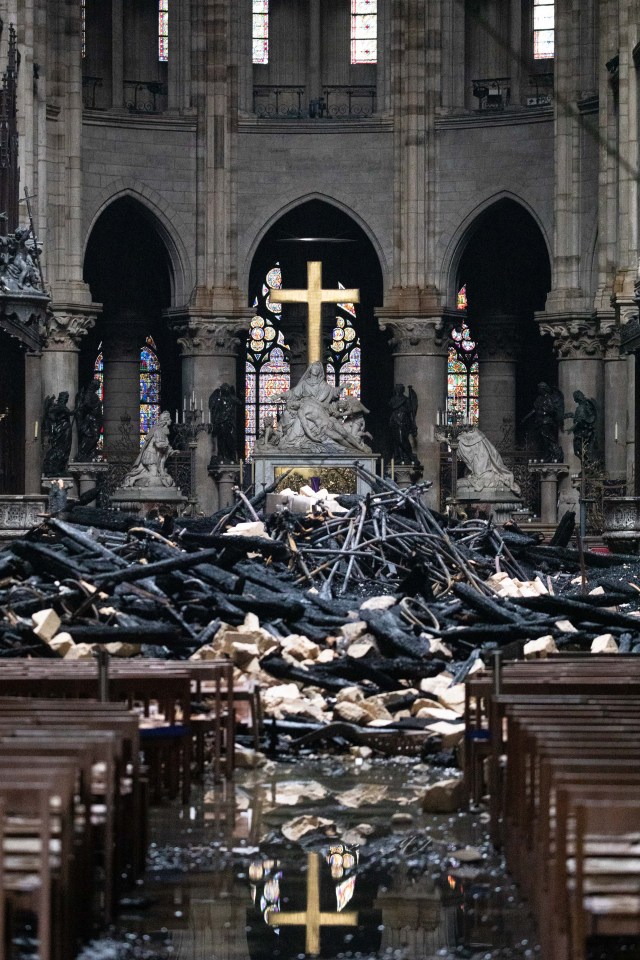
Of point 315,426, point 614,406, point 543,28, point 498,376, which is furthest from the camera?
point 498,376

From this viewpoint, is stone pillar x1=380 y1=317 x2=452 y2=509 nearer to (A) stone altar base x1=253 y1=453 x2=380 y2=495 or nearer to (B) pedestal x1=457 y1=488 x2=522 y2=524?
(B) pedestal x1=457 y1=488 x2=522 y2=524

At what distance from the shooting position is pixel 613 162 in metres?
36.5

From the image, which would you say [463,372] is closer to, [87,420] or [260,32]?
[260,32]

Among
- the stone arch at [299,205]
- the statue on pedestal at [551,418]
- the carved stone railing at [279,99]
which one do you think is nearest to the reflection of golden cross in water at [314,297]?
the stone arch at [299,205]

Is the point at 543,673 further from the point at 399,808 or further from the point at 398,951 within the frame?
the point at 398,951

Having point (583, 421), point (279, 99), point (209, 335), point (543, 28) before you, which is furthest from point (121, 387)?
point (543, 28)

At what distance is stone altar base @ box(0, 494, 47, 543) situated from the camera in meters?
26.0

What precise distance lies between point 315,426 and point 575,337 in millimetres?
5672

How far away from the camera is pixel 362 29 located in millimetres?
43562

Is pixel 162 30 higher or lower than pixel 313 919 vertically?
higher

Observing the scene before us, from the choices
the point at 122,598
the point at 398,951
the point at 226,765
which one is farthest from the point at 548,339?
the point at 398,951

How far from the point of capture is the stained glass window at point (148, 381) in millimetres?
44125

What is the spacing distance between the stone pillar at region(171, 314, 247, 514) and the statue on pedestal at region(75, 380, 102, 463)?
81.8 inches

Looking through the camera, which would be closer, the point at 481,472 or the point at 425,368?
the point at 481,472
